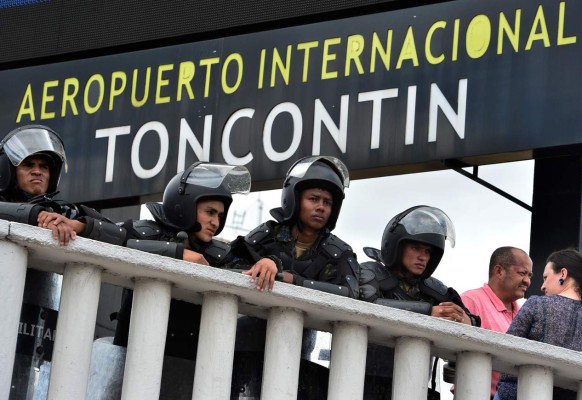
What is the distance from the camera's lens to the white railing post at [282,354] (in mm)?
7306

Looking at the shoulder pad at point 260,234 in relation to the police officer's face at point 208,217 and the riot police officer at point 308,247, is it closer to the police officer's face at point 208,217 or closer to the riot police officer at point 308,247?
the riot police officer at point 308,247

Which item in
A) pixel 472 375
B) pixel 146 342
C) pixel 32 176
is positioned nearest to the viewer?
pixel 146 342

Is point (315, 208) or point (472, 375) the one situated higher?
point (315, 208)

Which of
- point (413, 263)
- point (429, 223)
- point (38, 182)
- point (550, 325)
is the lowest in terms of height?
point (550, 325)

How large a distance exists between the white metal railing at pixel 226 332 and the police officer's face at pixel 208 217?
0.97 metres

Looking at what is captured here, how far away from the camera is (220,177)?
28.2 feet

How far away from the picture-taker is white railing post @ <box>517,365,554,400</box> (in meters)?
7.73

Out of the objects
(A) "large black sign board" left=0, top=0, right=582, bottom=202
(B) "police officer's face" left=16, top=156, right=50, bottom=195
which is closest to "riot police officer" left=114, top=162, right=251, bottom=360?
(B) "police officer's face" left=16, top=156, right=50, bottom=195

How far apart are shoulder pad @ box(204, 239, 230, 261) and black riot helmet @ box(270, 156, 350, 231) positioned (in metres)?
0.48

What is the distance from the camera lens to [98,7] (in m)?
12.3

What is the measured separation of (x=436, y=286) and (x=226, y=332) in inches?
78.0

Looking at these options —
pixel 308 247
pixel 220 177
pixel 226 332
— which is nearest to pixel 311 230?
pixel 308 247

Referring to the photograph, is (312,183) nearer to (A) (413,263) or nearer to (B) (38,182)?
(A) (413,263)

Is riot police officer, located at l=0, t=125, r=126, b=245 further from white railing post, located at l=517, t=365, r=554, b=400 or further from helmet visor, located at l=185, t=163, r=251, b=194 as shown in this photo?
white railing post, located at l=517, t=365, r=554, b=400
